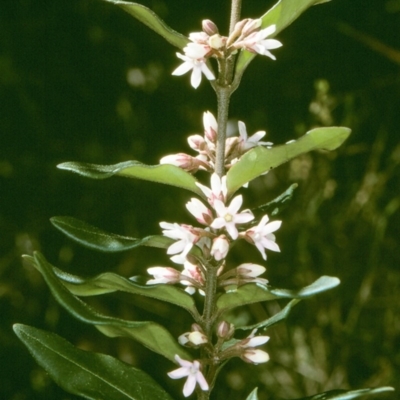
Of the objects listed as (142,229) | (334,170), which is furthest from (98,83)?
(334,170)

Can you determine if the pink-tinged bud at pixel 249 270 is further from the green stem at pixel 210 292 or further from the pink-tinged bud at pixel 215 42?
the pink-tinged bud at pixel 215 42

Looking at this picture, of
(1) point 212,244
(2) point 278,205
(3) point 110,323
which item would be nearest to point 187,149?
(2) point 278,205

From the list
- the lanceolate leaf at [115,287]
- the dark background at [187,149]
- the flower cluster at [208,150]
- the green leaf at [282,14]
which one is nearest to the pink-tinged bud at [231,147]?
the flower cluster at [208,150]

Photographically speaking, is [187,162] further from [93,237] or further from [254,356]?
[254,356]

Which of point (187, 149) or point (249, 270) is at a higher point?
point (187, 149)

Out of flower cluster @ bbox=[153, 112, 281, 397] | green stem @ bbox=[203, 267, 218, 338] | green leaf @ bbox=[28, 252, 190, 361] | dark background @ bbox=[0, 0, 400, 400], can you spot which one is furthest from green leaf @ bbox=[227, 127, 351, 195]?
dark background @ bbox=[0, 0, 400, 400]

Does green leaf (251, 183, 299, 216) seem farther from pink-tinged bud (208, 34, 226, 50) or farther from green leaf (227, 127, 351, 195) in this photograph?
pink-tinged bud (208, 34, 226, 50)

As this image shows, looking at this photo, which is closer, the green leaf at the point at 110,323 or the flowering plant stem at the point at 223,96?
the green leaf at the point at 110,323
